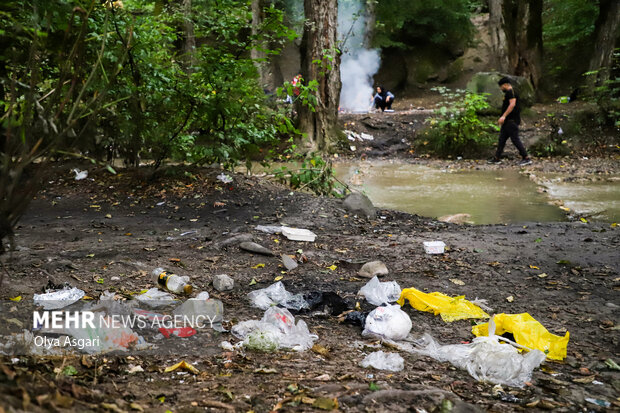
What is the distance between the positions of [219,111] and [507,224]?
10.8 feet

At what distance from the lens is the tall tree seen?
15117 mm

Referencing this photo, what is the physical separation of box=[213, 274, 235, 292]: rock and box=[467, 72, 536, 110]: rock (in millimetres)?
10689

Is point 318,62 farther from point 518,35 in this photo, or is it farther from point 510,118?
point 518,35

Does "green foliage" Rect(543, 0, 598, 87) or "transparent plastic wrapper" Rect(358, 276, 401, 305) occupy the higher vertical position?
"green foliage" Rect(543, 0, 598, 87)

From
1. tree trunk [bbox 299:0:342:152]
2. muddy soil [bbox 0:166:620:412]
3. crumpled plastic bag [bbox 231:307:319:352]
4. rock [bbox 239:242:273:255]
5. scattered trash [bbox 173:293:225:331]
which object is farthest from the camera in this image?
tree trunk [bbox 299:0:342:152]

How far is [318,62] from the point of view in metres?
9.13

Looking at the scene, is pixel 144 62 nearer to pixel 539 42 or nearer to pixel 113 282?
pixel 113 282

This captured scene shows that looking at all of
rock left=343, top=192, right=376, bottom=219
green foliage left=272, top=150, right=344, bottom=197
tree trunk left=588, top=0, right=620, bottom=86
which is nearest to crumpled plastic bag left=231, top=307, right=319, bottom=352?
rock left=343, top=192, right=376, bottom=219

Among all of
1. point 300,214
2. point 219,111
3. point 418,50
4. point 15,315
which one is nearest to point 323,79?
point 219,111

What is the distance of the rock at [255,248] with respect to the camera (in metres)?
3.94

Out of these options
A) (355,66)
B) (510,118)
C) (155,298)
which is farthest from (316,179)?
(355,66)

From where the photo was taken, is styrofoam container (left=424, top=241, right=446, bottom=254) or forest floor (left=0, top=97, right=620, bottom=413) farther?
styrofoam container (left=424, top=241, right=446, bottom=254)

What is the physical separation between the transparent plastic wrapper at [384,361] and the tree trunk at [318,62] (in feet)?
23.3

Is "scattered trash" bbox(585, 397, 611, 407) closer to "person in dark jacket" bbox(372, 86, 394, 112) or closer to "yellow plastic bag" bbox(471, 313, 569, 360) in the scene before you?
"yellow plastic bag" bbox(471, 313, 569, 360)
